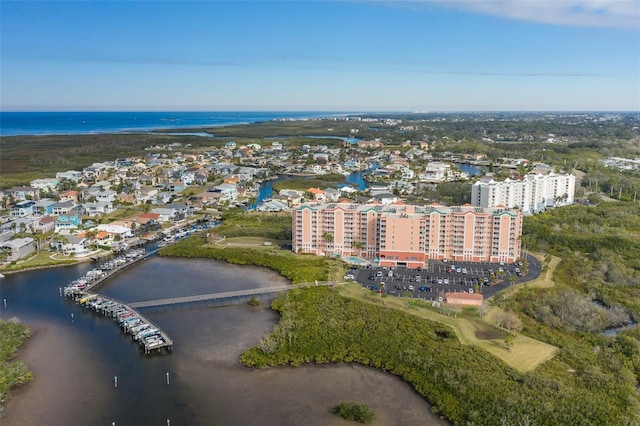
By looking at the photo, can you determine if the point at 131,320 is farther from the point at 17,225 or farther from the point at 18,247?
the point at 17,225

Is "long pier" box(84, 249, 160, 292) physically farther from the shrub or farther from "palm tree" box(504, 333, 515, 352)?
"palm tree" box(504, 333, 515, 352)

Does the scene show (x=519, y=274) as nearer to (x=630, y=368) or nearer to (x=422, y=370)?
(x=630, y=368)

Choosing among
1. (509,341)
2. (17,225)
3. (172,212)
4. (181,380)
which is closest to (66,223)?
(17,225)

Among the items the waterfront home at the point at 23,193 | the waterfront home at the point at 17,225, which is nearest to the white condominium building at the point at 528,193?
the waterfront home at the point at 17,225

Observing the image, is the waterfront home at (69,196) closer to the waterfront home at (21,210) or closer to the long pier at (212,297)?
the waterfront home at (21,210)

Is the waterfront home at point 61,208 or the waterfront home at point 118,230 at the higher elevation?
the waterfront home at point 61,208

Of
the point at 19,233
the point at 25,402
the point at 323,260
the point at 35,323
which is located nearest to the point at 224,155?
the point at 19,233
